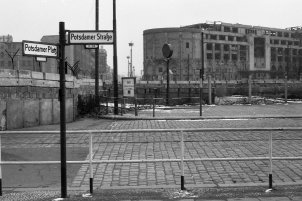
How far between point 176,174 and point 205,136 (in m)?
5.36

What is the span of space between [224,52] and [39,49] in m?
136

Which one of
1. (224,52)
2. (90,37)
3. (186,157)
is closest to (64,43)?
(90,37)

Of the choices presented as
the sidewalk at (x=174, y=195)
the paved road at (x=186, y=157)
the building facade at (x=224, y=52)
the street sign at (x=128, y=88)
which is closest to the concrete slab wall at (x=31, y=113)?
the paved road at (x=186, y=157)

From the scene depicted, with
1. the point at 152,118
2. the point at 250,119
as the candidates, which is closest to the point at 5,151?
the point at 152,118

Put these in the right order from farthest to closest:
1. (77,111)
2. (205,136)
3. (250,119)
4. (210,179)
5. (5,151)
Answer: (77,111), (250,119), (205,136), (5,151), (210,179)

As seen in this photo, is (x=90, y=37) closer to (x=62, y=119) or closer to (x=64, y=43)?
(x=64, y=43)

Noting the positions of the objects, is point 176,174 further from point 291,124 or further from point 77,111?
point 77,111

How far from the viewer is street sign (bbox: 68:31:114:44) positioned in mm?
6879

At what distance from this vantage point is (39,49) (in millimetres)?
6520

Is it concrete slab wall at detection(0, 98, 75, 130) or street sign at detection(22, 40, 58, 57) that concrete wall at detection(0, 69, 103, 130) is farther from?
street sign at detection(22, 40, 58, 57)

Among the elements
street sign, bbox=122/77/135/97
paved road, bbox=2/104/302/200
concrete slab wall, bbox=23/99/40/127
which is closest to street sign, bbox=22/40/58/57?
paved road, bbox=2/104/302/200

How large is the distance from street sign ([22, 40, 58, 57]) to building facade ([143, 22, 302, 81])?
373ft

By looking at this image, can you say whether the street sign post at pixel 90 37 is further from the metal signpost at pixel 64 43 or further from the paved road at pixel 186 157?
the paved road at pixel 186 157

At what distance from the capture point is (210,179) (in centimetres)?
820
